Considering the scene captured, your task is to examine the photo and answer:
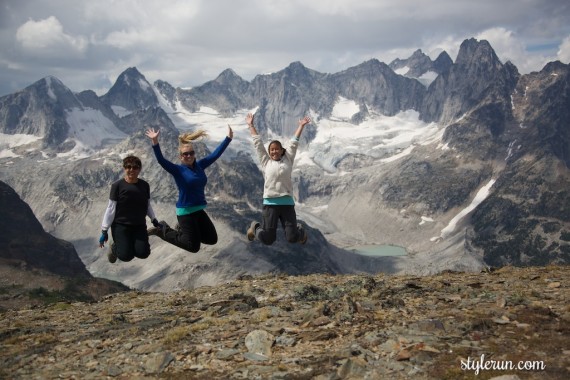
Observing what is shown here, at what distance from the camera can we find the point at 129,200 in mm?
20828

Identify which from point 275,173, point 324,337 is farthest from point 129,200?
point 324,337

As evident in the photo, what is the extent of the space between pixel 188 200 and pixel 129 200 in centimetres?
224

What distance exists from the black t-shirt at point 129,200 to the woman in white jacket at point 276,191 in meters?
4.93

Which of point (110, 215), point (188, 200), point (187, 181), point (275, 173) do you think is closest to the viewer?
point (110, 215)

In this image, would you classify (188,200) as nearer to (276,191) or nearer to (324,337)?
(276,191)

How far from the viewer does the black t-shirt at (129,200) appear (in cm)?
2077

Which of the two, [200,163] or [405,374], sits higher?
[200,163]

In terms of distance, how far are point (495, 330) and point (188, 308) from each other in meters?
12.2

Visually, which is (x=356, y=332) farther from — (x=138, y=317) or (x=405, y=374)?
(x=138, y=317)

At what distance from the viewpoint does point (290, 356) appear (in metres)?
15.9

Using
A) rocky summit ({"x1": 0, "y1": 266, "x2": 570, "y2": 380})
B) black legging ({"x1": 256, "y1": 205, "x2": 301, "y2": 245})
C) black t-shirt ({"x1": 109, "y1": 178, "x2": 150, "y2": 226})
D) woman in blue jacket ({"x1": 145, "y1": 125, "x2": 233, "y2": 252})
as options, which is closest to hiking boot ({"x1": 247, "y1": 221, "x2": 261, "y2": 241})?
black legging ({"x1": 256, "y1": 205, "x2": 301, "y2": 245})

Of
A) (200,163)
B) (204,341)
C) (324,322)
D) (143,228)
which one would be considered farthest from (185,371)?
(200,163)

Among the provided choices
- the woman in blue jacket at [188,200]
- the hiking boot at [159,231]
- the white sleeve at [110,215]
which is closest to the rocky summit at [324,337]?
the woman in blue jacket at [188,200]

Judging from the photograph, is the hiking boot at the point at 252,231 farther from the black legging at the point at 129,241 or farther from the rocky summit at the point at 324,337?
the black legging at the point at 129,241
